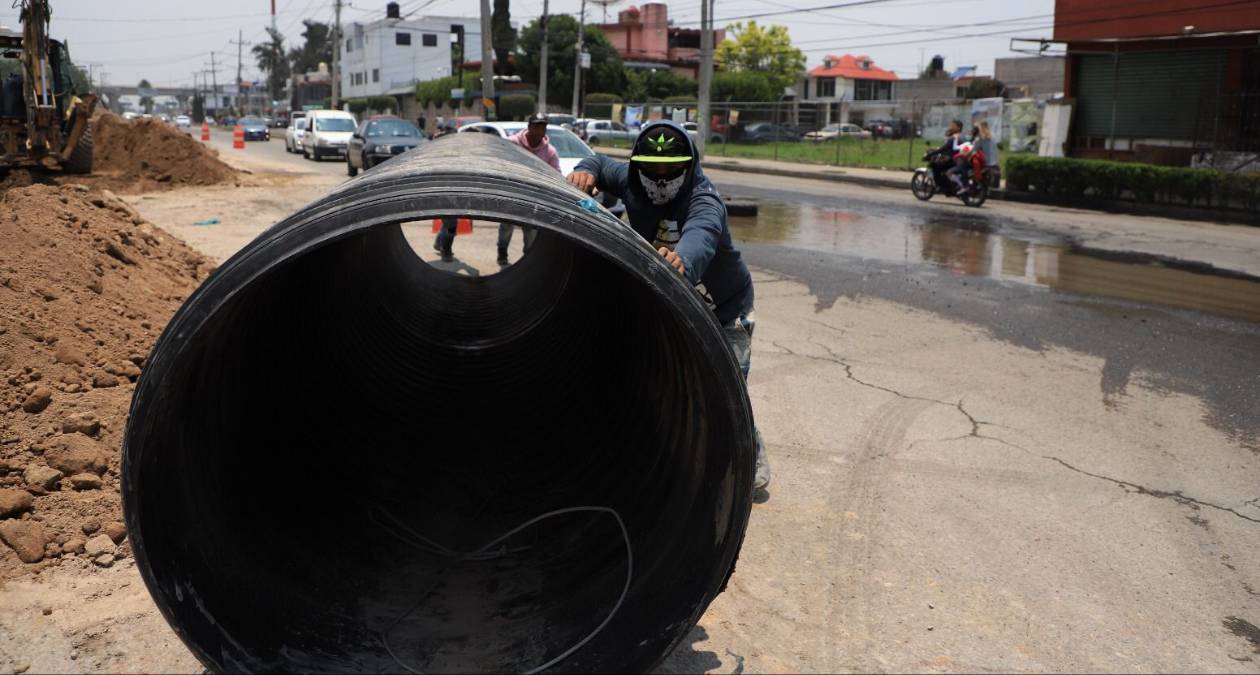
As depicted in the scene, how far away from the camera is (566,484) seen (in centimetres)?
443

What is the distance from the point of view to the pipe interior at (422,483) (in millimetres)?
3170

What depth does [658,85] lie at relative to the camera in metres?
69.6

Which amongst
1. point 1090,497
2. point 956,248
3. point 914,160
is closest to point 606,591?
point 1090,497

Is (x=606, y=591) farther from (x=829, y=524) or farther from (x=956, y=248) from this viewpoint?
(x=956, y=248)

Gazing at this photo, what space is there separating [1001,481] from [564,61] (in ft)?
209

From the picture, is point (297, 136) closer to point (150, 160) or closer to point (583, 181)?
point (150, 160)

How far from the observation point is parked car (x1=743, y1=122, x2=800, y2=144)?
46.1m

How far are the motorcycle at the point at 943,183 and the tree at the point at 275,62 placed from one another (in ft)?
425

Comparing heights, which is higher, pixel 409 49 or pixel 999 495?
pixel 409 49

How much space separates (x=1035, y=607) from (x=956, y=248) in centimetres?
1134

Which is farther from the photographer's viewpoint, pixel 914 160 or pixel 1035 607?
pixel 914 160

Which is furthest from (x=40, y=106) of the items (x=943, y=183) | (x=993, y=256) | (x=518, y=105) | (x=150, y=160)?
(x=518, y=105)

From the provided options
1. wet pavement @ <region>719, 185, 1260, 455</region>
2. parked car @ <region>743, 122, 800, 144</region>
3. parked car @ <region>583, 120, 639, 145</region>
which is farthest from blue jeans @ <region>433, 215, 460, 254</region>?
parked car @ <region>583, 120, 639, 145</region>

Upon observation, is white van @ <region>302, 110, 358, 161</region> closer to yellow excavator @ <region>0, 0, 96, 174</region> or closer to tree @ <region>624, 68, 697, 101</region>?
yellow excavator @ <region>0, 0, 96, 174</region>
